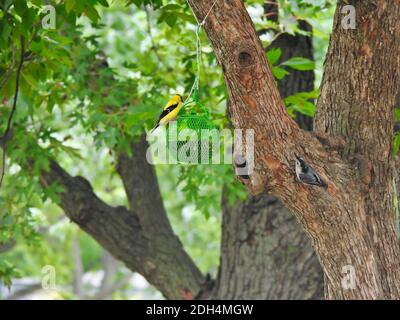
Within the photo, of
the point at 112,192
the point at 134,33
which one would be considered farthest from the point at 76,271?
the point at 134,33

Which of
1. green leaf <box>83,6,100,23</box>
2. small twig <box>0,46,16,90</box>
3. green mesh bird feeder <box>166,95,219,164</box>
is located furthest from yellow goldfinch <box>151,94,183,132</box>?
small twig <box>0,46,16,90</box>

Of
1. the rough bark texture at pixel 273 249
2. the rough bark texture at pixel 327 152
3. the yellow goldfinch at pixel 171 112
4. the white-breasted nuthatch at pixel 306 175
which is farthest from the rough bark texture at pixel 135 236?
the white-breasted nuthatch at pixel 306 175

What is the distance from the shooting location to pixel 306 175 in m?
3.30

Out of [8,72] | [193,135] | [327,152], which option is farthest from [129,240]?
[327,152]

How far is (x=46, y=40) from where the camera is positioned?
4.12 metres

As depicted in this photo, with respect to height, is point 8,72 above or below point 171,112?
above

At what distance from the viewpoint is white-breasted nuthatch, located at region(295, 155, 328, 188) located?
3.29 meters

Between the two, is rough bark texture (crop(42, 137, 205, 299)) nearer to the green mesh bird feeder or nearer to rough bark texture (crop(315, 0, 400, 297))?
the green mesh bird feeder

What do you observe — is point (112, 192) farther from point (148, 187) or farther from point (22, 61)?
point (22, 61)

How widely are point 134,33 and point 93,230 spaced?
13.5ft

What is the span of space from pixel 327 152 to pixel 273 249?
230 cm

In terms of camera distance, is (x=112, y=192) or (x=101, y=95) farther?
(x=112, y=192)

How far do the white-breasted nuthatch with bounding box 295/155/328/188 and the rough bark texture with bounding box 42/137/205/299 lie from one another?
2827 millimetres

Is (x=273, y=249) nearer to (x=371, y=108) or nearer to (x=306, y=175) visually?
(x=371, y=108)
